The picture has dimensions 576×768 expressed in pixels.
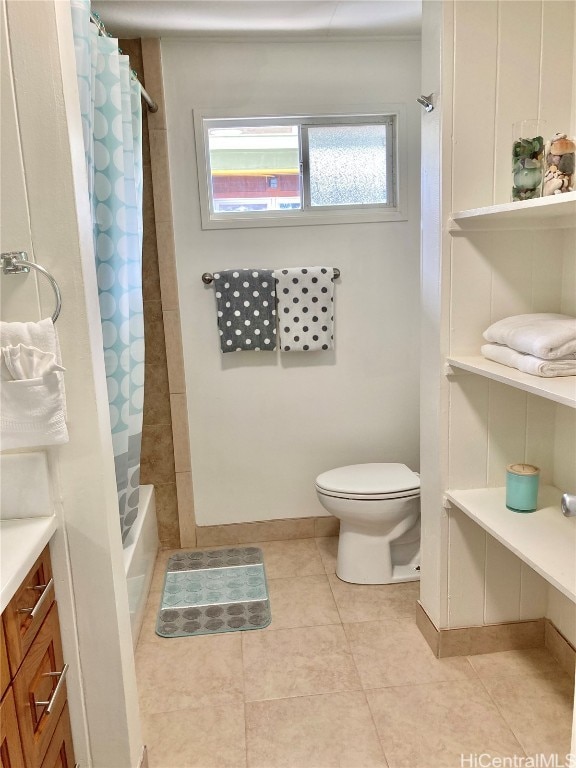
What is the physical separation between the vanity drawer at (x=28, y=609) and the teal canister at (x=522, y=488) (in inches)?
51.4

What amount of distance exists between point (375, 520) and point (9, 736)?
1.68 m

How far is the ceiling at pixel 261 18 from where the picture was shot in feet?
7.44

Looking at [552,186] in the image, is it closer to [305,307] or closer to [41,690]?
[305,307]

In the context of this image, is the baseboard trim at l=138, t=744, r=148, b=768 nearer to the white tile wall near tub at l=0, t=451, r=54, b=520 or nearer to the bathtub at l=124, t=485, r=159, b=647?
the bathtub at l=124, t=485, r=159, b=647

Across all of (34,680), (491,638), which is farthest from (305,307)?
(34,680)

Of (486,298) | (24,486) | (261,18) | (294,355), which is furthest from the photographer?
(294,355)

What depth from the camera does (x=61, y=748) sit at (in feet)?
4.68

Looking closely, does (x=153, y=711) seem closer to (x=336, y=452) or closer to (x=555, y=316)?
(x=336, y=452)

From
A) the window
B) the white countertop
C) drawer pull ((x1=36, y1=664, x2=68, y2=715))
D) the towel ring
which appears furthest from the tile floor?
the window

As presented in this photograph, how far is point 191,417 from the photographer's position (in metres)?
2.96

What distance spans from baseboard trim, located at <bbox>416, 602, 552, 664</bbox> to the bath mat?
0.67 meters

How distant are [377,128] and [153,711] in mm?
2554

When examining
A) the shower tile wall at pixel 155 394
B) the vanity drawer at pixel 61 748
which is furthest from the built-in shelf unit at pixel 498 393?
the shower tile wall at pixel 155 394

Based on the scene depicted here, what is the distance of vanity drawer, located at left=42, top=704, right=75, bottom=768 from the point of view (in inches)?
52.8
